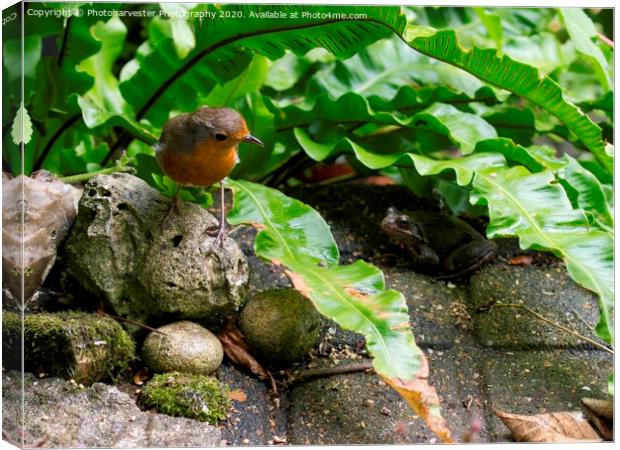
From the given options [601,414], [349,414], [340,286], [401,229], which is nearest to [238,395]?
[349,414]

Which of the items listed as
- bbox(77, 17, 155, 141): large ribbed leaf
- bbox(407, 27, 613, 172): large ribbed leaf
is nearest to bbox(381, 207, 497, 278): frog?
bbox(407, 27, 613, 172): large ribbed leaf

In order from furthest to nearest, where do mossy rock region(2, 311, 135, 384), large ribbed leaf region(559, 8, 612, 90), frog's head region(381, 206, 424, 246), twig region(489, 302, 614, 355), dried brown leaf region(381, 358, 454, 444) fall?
frog's head region(381, 206, 424, 246)
large ribbed leaf region(559, 8, 612, 90)
twig region(489, 302, 614, 355)
mossy rock region(2, 311, 135, 384)
dried brown leaf region(381, 358, 454, 444)

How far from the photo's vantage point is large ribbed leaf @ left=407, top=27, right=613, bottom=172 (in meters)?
2.72

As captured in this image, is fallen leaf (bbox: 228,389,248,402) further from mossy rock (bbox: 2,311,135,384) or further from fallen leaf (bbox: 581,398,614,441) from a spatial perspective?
fallen leaf (bbox: 581,398,614,441)

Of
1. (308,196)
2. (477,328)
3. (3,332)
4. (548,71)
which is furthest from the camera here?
(548,71)

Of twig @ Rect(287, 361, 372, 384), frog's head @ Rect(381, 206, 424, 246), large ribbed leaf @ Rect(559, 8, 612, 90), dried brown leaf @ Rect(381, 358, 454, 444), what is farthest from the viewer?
frog's head @ Rect(381, 206, 424, 246)

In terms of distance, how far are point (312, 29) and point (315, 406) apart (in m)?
1.20

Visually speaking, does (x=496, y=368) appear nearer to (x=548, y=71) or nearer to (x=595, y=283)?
(x=595, y=283)

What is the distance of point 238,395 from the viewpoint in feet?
7.99

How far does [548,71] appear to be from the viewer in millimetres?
3996

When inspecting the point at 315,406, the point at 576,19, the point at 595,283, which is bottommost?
the point at 315,406

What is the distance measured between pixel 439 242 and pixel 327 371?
36.9 inches

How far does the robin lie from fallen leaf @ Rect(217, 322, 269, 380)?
493mm

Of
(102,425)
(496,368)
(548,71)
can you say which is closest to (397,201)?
(548,71)
